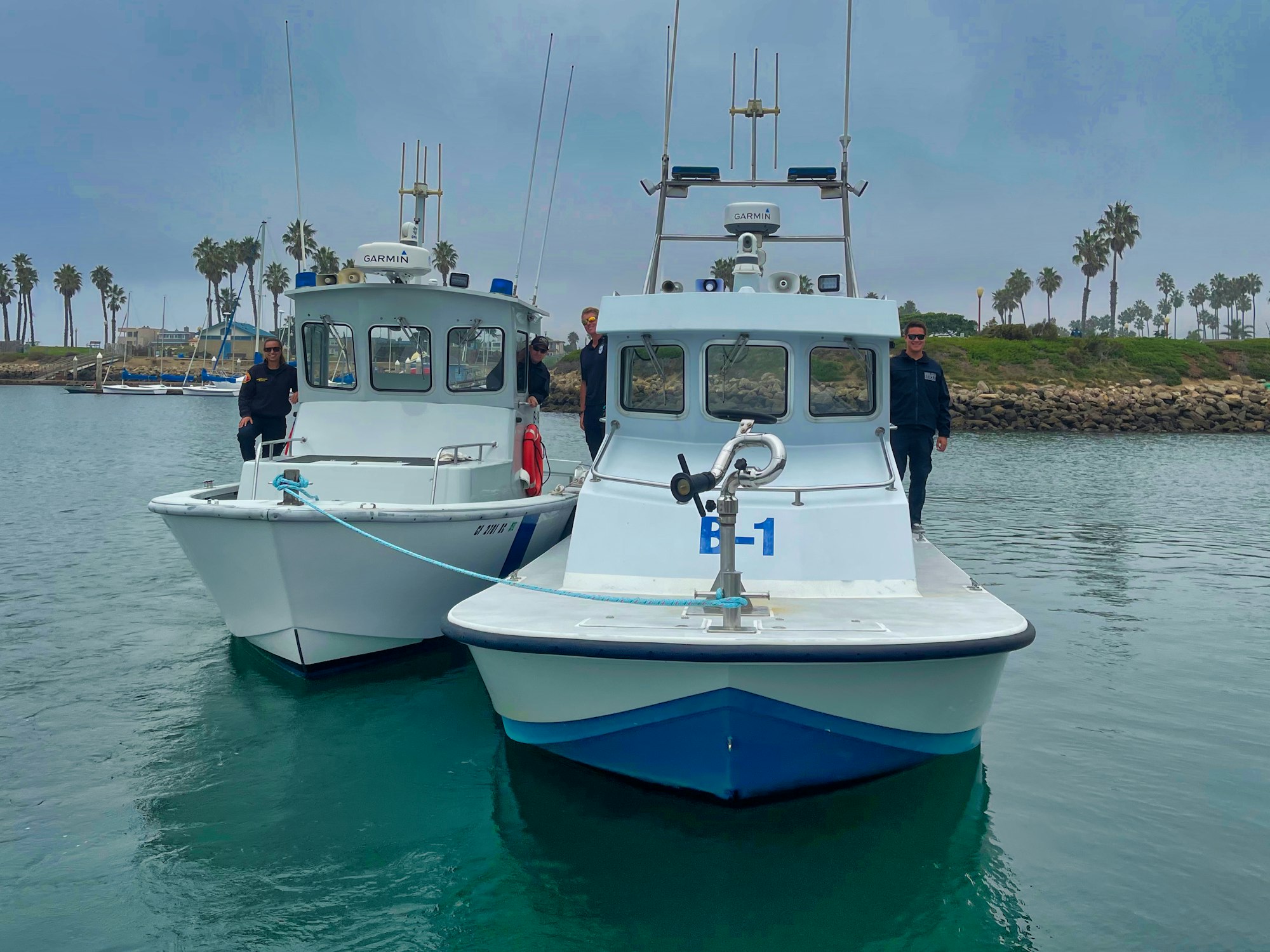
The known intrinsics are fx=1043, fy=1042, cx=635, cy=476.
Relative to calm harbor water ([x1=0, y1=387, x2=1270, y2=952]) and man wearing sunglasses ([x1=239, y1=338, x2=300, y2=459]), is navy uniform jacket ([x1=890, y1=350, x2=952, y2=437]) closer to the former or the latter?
calm harbor water ([x1=0, y1=387, x2=1270, y2=952])

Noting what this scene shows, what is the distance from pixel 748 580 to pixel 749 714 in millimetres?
1226

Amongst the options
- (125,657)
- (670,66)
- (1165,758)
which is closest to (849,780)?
(1165,758)

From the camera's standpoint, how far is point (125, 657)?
29.9 feet

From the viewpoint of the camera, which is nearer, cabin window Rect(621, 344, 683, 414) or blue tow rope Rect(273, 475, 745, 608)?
blue tow rope Rect(273, 475, 745, 608)

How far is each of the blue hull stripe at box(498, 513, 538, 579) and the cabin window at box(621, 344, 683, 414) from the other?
208cm

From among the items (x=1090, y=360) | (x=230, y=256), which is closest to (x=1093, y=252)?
(x=1090, y=360)

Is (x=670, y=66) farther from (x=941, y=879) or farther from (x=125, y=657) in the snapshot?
(x=125, y=657)

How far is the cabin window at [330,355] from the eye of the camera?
9.84 m

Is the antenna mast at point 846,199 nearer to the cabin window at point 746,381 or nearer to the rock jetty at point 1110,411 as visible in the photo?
the cabin window at point 746,381

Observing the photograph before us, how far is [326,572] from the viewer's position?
8.05 m

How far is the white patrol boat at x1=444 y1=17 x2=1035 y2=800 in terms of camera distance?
5344 mm

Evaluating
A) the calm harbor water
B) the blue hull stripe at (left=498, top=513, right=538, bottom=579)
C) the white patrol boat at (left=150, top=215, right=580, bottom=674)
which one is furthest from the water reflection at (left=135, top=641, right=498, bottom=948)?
the blue hull stripe at (left=498, top=513, right=538, bottom=579)

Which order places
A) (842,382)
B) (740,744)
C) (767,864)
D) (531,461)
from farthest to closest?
(531,461), (842,382), (740,744), (767,864)

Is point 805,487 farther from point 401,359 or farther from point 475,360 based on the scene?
point 401,359
